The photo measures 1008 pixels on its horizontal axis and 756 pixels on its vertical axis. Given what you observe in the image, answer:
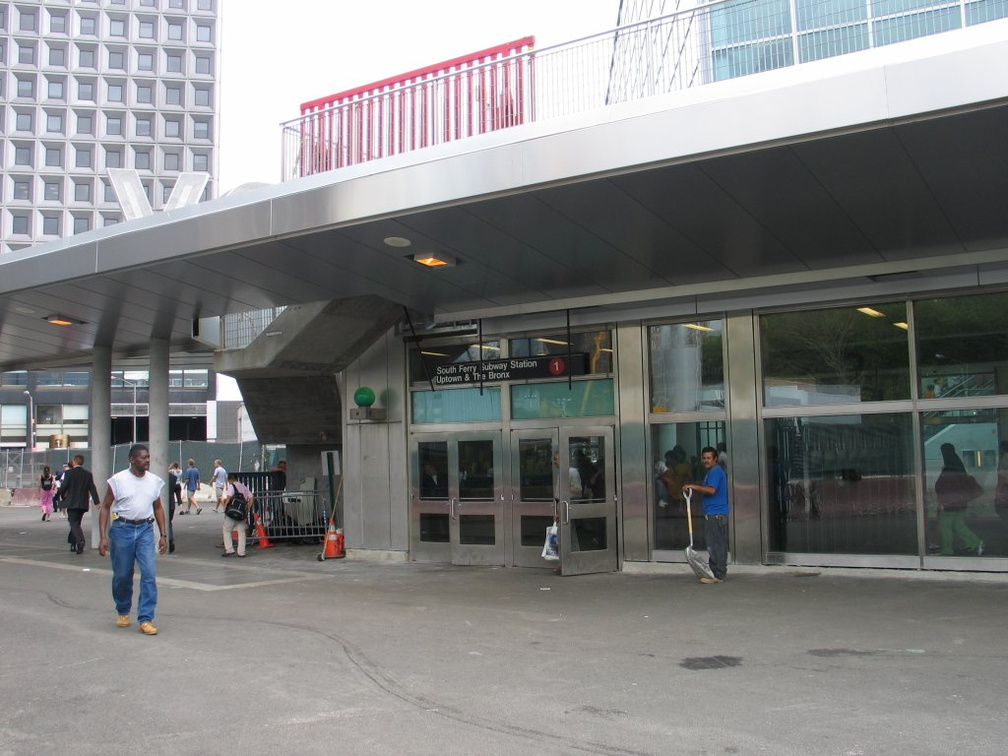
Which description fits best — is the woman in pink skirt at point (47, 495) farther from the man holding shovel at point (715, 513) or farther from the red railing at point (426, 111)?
the man holding shovel at point (715, 513)

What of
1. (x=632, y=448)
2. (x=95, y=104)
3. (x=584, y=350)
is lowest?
(x=632, y=448)

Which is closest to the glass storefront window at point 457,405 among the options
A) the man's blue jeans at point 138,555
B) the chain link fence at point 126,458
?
the man's blue jeans at point 138,555

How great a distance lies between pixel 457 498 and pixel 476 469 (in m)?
0.51

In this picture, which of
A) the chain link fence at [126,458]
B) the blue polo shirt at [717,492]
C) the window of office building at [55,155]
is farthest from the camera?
the window of office building at [55,155]

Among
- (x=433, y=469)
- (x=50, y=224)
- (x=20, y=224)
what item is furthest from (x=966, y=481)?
(x=20, y=224)

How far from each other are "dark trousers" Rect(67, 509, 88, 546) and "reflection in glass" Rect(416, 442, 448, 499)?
245 inches

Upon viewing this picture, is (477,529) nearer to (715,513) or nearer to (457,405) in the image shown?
(457,405)

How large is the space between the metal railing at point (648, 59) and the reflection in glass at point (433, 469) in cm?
451

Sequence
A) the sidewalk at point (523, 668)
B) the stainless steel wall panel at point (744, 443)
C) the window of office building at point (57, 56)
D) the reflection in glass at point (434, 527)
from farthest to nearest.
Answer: the window of office building at point (57, 56), the reflection in glass at point (434, 527), the stainless steel wall panel at point (744, 443), the sidewalk at point (523, 668)

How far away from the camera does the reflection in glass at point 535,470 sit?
1293cm

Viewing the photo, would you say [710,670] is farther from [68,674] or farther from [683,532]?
[683,532]

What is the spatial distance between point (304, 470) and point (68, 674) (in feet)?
45.7

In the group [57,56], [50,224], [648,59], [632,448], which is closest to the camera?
[648,59]

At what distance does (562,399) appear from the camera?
1298 cm
